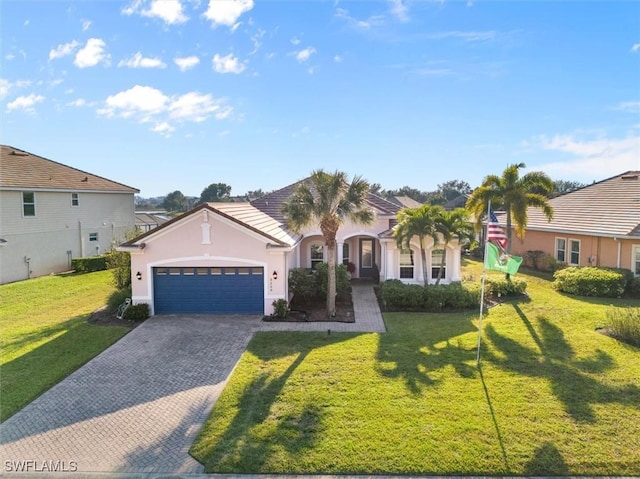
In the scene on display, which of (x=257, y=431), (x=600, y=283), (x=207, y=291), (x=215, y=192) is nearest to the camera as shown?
(x=257, y=431)

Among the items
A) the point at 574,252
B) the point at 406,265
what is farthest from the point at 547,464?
the point at 574,252

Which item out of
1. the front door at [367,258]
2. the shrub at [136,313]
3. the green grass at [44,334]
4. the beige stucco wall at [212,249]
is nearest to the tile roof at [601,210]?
the front door at [367,258]

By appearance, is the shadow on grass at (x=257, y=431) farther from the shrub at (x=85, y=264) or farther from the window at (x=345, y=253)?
the shrub at (x=85, y=264)

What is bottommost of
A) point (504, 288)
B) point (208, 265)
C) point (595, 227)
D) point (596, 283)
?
point (504, 288)

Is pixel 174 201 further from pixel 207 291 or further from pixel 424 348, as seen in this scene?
pixel 424 348

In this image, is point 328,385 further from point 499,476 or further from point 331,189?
point 331,189

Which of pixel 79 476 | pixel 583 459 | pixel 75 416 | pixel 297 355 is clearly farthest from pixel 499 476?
pixel 75 416
